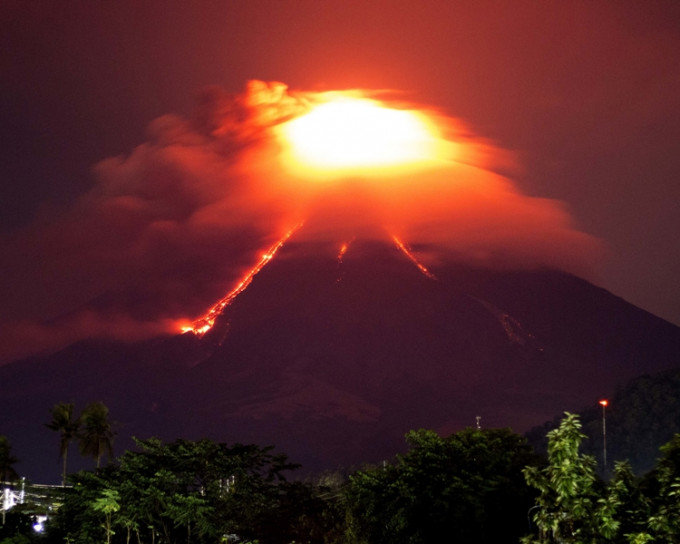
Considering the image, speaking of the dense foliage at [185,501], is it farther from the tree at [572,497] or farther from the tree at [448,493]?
the tree at [572,497]

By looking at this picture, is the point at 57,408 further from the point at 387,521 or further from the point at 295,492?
the point at 387,521

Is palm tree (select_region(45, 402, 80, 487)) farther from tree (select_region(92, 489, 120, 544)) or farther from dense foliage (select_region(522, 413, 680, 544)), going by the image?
dense foliage (select_region(522, 413, 680, 544))

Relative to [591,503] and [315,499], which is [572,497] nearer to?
[591,503]

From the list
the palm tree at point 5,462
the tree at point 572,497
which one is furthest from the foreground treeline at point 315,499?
the palm tree at point 5,462

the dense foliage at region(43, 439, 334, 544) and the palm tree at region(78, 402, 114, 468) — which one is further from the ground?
the palm tree at region(78, 402, 114, 468)

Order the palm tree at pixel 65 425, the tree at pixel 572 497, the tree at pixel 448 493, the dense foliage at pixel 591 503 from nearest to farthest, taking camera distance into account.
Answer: the dense foliage at pixel 591 503
the tree at pixel 572 497
the tree at pixel 448 493
the palm tree at pixel 65 425

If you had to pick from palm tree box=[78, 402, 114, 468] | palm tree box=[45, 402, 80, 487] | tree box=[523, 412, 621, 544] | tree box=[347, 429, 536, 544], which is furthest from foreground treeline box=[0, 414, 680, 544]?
palm tree box=[45, 402, 80, 487]
